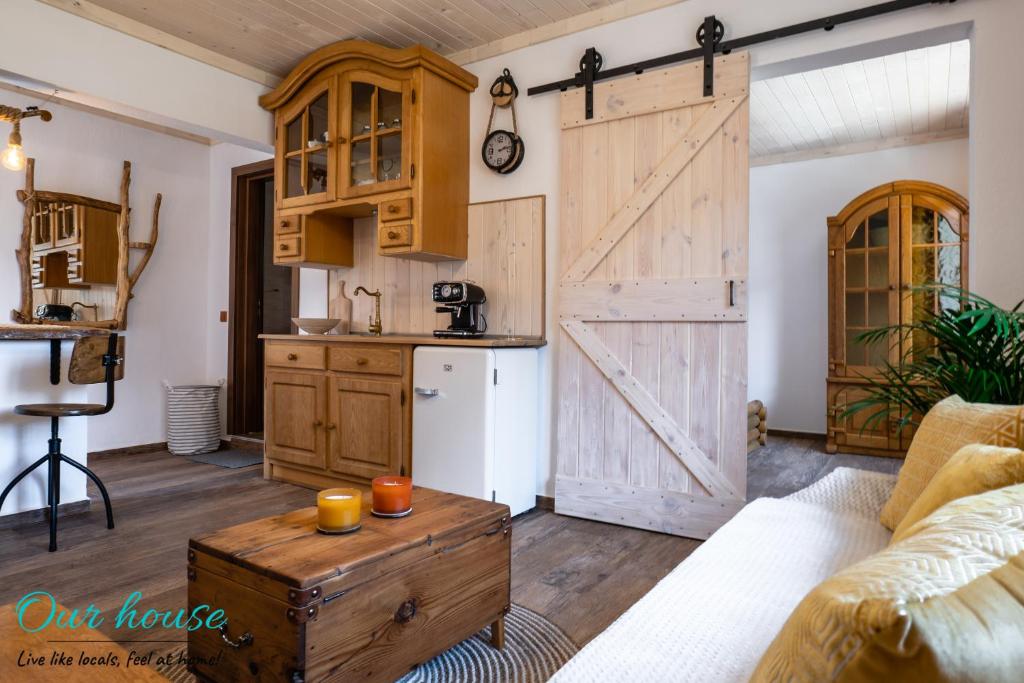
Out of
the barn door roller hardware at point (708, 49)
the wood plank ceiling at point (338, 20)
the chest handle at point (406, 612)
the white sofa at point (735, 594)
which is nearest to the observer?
the white sofa at point (735, 594)

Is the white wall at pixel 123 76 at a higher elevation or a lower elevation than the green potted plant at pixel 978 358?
higher

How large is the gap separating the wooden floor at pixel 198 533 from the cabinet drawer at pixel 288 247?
56.5 inches

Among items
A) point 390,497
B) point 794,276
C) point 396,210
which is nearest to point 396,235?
point 396,210

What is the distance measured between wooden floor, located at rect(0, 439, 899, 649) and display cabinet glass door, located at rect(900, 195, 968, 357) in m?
1.65

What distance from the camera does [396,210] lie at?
3.42 meters

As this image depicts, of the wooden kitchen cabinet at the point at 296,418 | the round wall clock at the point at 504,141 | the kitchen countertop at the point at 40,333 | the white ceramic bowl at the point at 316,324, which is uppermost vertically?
the round wall clock at the point at 504,141

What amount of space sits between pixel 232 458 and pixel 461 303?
2.41m

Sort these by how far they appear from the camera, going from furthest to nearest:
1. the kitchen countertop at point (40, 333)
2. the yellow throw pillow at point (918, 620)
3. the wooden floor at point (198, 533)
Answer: the kitchen countertop at point (40, 333) → the wooden floor at point (198, 533) → the yellow throw pillow at point (918, 620)

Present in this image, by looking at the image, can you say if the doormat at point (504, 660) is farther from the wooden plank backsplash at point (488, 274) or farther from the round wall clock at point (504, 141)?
the round wall clock at point (504, 141)

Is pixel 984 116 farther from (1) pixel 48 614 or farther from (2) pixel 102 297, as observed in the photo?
(2) pixel 102 297

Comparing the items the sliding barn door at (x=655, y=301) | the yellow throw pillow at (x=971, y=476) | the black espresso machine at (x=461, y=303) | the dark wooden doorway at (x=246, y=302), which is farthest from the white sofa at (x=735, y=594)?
the dark wooden doorway at (x=246, y=302)

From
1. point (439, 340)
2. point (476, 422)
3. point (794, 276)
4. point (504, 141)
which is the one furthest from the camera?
point (794, 276)

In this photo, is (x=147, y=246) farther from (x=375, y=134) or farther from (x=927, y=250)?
(x=927, y=250)

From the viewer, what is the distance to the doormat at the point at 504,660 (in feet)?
5.42
